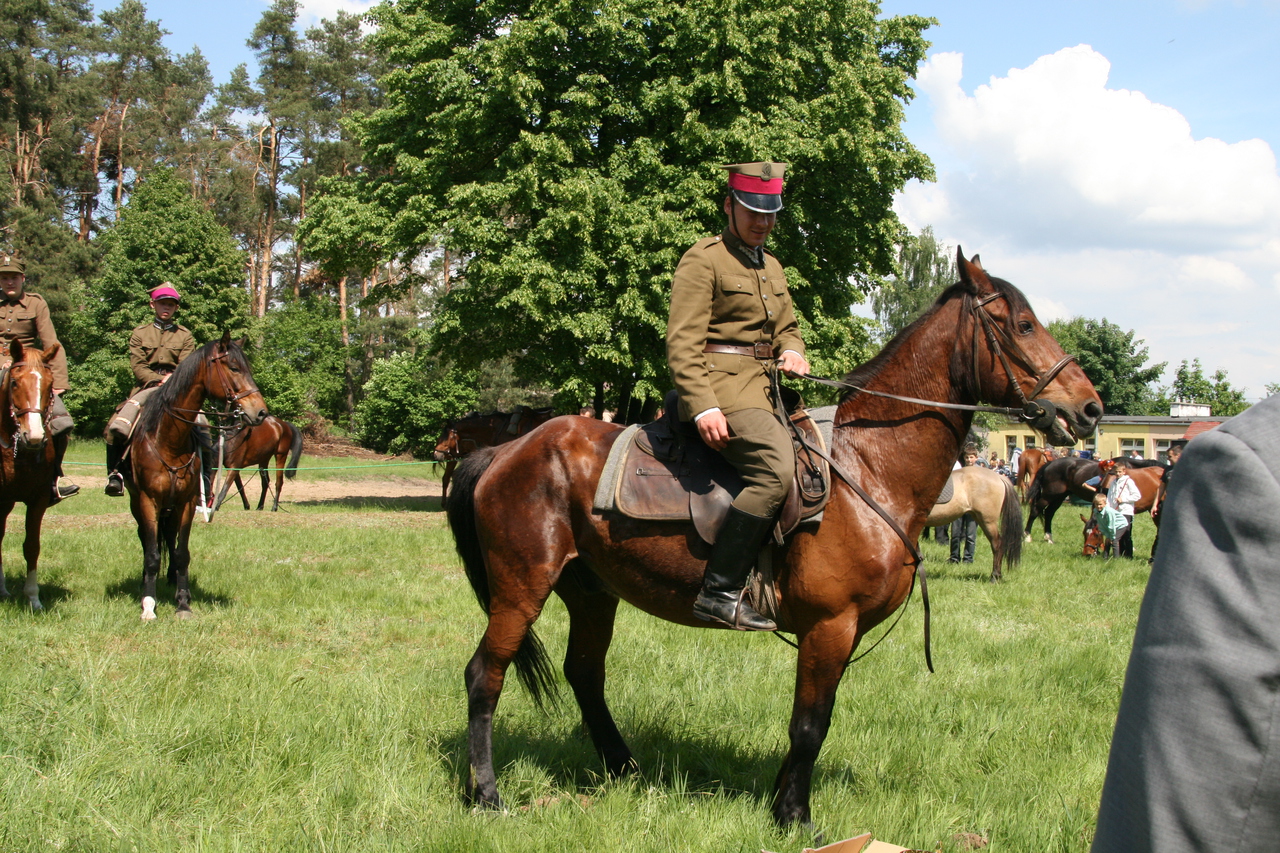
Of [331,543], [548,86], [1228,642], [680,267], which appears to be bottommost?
[331,543]

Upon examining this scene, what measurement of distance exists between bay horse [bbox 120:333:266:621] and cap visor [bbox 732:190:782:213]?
6.05 metres

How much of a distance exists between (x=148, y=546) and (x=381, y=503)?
14556mm

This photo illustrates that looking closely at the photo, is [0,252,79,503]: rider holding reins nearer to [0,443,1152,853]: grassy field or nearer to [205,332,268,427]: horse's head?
[205,332,268,427]: horse's head

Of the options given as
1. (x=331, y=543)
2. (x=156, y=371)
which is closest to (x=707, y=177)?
(x=331, y=543)

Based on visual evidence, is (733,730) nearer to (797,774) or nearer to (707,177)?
(797,774)

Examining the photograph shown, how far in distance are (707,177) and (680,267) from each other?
56.5ft

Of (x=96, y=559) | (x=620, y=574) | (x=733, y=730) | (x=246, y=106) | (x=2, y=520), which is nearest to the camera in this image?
(x=620, y=574)

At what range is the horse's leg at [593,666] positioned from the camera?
4891 mm

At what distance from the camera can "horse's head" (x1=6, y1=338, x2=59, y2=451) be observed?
26.0 feet

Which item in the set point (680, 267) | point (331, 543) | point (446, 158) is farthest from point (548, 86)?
point (680, 267)

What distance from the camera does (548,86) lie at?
70.4ft

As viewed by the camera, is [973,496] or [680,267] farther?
[973,496]

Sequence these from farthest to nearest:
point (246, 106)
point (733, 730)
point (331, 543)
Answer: point (246, 106) → point (331, 543) → point (733, 730)

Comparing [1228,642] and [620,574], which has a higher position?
[1228,642]
